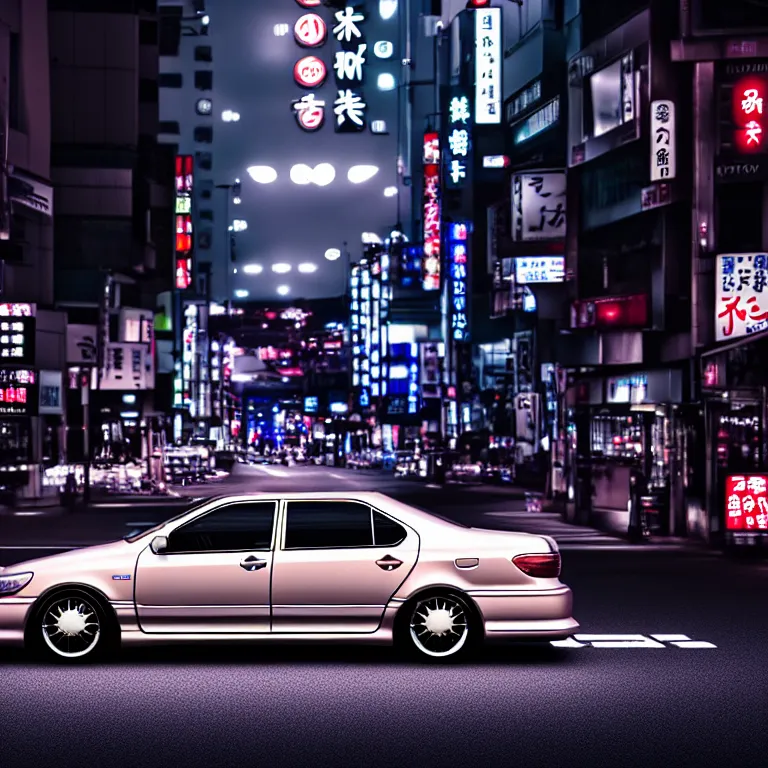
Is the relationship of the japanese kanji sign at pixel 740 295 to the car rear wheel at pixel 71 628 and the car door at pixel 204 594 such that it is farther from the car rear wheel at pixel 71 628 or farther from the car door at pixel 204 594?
the car rear wheel at pixel 71 628

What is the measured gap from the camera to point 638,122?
36.6 m

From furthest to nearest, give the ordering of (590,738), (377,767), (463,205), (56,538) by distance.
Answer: (463,205), (56,538), (590,738), (377,767)

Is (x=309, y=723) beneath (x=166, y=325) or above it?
beneath

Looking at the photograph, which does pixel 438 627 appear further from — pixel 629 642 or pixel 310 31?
pixel 310 31

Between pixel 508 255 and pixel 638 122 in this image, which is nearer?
pixel 638 122

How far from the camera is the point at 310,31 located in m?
77.8

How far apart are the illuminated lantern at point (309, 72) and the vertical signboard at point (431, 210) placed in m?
7.45

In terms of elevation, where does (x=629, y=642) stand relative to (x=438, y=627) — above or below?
below

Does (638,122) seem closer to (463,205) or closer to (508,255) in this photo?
(508,255)

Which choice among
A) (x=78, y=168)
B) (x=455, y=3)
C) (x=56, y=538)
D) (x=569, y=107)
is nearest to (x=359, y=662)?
(x=56, y=538)

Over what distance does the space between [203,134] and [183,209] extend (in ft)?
256

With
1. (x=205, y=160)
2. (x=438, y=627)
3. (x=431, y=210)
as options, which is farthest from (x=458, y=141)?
(x=205, y=160)

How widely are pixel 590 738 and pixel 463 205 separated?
77.8 meters


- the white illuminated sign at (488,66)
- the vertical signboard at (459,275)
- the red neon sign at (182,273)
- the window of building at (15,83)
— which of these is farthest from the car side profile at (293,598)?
the red neon sign at (182,273)
